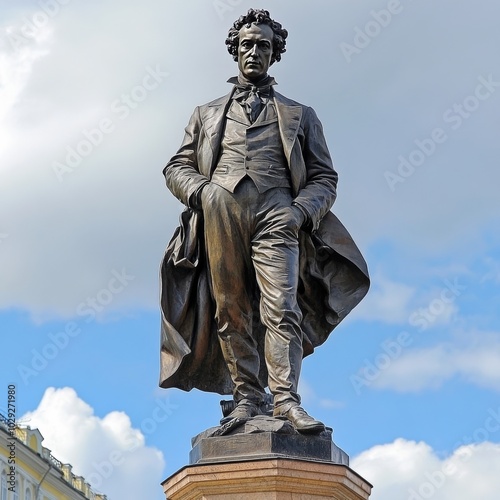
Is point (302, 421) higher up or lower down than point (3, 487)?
lower down

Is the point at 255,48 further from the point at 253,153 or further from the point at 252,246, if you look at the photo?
the point at 252,246

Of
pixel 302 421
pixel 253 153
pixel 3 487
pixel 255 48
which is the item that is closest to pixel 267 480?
pixel 302 421

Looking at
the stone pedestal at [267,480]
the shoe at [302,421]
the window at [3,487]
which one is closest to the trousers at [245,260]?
the shoe at [302,421]

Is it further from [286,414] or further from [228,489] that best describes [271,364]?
[228,489]

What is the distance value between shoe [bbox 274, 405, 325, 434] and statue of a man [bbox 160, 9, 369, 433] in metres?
0.24

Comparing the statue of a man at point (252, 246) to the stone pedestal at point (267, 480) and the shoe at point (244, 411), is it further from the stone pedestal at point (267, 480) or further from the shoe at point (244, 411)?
the stone pedestal at point (267, 480)

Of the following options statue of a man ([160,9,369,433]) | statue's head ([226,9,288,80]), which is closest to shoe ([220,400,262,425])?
statue of a man ([160,9,369,433])

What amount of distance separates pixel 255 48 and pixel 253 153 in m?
1.01

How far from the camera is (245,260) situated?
11.0 meters

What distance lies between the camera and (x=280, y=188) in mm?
11086

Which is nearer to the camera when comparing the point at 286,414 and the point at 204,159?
the point at 286,414

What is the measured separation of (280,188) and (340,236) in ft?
2.32

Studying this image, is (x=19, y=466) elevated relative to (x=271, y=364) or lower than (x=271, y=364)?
elevated

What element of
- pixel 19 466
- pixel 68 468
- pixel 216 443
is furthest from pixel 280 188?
pixel 68 468
